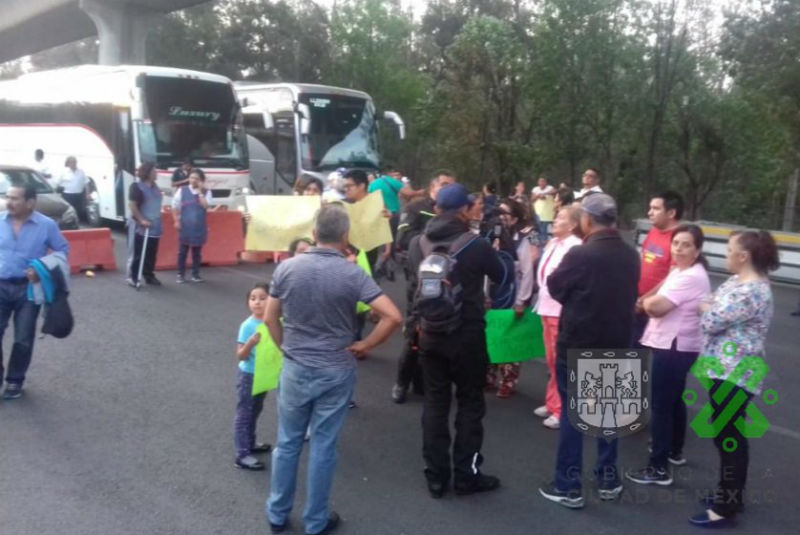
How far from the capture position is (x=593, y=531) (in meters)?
4.73

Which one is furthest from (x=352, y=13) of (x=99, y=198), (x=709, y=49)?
(x=99, y=198)

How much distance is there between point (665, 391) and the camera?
5156mm

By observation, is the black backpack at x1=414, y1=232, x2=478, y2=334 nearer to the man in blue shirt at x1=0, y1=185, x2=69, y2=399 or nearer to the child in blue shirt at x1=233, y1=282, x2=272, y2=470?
the child in blue shirt at x1=233, y1=282, x2=272, y2=470

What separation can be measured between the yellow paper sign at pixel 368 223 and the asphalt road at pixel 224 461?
1.22 metres

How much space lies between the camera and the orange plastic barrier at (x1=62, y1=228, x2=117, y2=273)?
1277cm

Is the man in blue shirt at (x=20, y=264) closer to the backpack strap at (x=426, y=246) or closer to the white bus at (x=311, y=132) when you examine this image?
the backpack strap at (x=426, y=246)

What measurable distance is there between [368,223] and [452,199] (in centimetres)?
290

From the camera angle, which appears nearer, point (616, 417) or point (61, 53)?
point (616, 417)

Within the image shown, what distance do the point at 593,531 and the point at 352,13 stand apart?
31971 millimetres

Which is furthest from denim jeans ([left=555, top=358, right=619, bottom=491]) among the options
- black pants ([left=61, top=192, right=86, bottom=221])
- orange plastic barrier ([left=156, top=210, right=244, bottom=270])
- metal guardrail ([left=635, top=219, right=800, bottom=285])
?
black pants ([left=61, top=192, right=86, bottom=221])

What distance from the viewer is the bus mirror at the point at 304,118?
1952 centimetres

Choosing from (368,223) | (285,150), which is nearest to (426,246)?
(368,223)

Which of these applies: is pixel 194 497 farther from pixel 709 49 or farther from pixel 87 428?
pixel 709 49

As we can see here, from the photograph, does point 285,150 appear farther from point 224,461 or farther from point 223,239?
point 224,461
